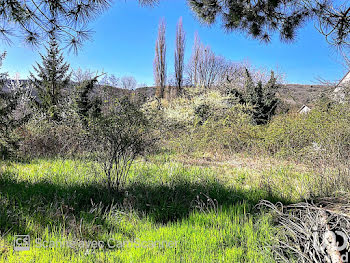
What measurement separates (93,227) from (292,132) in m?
6.20

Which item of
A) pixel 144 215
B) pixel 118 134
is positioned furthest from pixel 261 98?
pixel 144 215

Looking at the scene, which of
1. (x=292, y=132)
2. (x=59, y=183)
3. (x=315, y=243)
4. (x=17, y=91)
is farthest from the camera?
(x=292, y=132)

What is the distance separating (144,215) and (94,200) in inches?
35.1

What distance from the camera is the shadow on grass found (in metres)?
2.26

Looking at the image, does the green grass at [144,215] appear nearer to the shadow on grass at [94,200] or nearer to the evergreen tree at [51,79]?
the shadow on grass at [94,200]

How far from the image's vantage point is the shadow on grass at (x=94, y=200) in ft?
7.43

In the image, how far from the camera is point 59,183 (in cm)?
351

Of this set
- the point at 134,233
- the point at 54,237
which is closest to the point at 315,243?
the point at 134,233

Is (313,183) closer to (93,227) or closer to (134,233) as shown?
(134,233)

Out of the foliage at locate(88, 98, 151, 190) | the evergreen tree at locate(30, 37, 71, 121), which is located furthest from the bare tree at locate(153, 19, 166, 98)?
the foliage at locate(88, 98, 151, 190)

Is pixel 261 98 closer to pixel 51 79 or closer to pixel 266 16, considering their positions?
pixel 266 16

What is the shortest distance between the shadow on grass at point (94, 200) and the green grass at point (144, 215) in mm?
11

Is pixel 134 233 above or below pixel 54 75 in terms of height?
below

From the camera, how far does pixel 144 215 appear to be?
2457 mm
